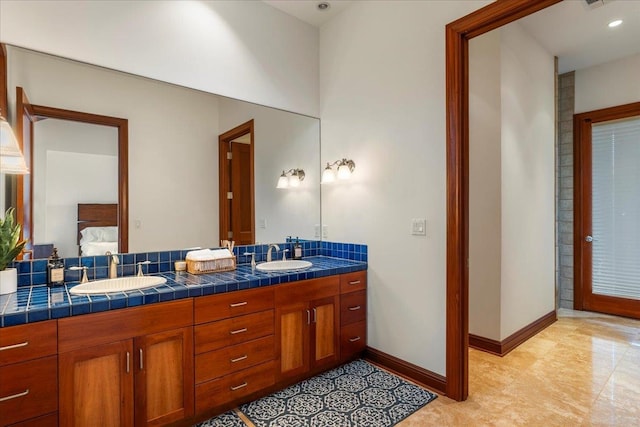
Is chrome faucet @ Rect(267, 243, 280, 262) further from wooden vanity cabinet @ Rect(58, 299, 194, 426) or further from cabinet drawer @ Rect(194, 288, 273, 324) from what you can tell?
wooden vanity cabinet @ Rect(58, 299, 194, 426)

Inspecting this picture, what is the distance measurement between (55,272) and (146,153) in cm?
91

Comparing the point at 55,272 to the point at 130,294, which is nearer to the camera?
the point at 130,294

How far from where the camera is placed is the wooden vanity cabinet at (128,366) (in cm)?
151

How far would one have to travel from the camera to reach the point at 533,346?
3064 millimetres

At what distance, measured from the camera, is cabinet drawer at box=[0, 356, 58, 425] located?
1.36 m

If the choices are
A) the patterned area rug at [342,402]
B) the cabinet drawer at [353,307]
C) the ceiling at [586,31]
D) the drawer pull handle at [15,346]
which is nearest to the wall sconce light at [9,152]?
the drawer pull handle at [15,346]

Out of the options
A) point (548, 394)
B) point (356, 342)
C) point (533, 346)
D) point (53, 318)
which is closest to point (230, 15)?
point (53, 318)

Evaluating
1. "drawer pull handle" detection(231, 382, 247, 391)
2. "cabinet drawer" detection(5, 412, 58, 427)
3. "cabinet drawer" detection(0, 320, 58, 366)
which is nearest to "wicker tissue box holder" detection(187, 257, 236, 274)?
"drawer pull handle" detection(231, 382, 247, 391)

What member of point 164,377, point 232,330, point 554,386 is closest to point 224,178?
point 232,330

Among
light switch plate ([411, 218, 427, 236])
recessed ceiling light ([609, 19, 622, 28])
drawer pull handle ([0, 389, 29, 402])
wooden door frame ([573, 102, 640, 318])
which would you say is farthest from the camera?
wooden door frame ([573, 102, 640, 318])

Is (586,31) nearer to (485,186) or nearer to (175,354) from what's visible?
(485,186)

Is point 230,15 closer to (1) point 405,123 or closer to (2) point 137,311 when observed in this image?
(1) point 405,123

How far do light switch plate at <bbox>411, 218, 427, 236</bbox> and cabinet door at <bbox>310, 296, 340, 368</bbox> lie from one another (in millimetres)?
778

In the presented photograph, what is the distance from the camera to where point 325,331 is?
2490 mm
